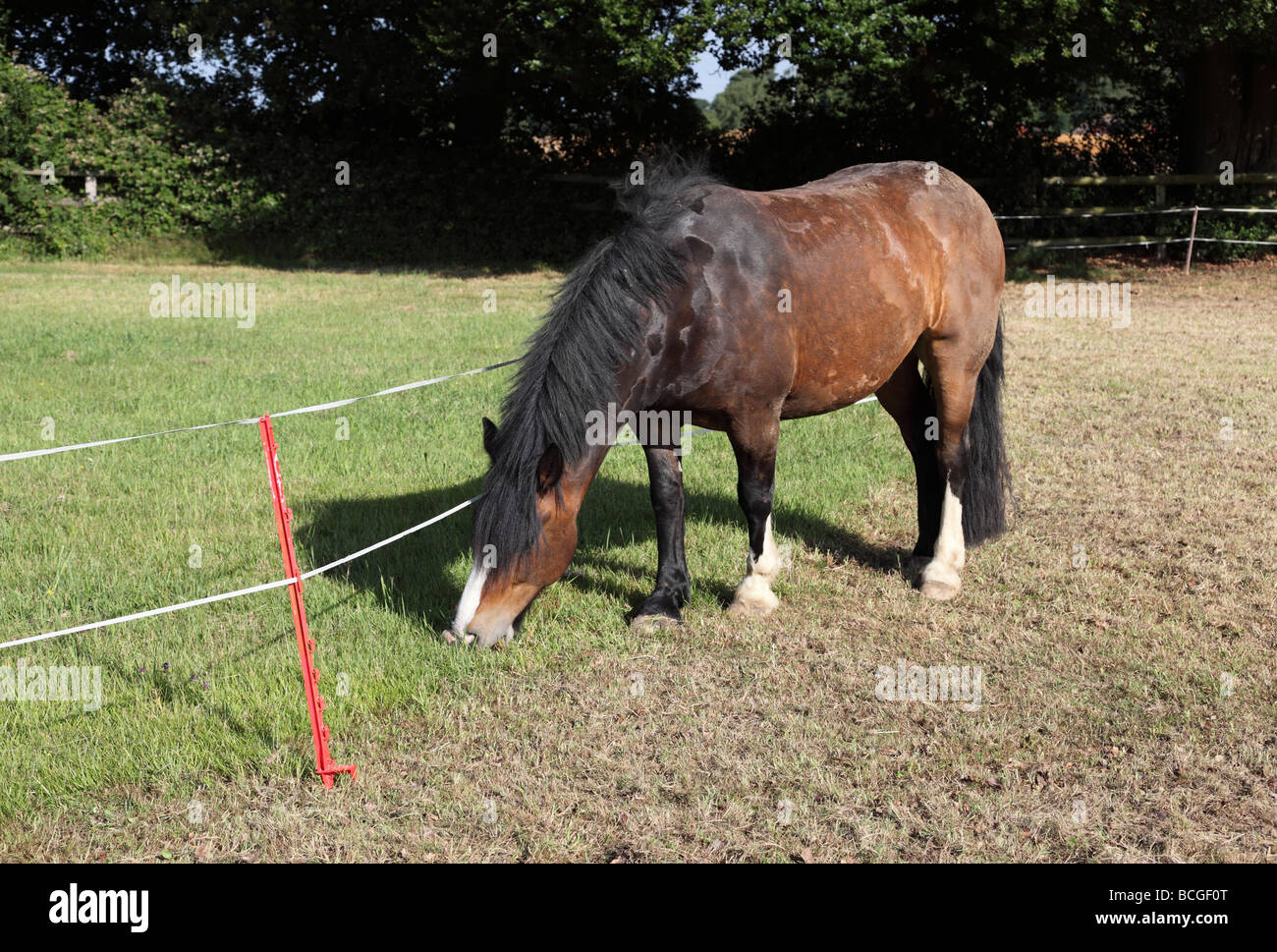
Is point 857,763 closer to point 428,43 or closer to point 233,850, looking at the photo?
point 233,850

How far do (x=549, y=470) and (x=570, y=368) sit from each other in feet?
1.34

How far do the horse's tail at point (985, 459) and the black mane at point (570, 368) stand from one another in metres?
2.29

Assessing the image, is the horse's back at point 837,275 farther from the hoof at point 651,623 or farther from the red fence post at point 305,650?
the red fence post at point 305,650

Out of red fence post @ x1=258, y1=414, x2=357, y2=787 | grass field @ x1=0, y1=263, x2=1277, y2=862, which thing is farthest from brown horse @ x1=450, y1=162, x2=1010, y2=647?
red fence post @ x1=258, y1=414, x2=357, y2=787

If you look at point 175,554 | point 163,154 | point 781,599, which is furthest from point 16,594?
point 163,154

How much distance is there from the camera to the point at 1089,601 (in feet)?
17.3

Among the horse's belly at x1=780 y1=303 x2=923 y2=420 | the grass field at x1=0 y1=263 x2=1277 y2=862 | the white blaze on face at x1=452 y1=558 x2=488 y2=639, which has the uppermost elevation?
the horse's belly at x1=780 y1=303 x2=923 y2=420

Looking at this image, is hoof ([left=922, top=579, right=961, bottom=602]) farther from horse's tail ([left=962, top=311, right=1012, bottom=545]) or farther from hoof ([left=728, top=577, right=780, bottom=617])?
hoof ([left=728, top=577, right=780, bottom=617])

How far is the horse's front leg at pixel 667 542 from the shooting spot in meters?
5.02

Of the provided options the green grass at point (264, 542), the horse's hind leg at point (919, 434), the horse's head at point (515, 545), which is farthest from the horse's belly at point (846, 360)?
the horse's head at point (515, 545)

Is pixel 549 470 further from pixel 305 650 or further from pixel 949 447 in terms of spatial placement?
pixel 949 447

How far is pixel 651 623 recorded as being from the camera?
16.2 ft

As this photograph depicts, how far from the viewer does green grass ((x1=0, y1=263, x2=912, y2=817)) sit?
3.94m

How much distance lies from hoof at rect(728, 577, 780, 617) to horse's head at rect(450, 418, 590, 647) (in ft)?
3.70
